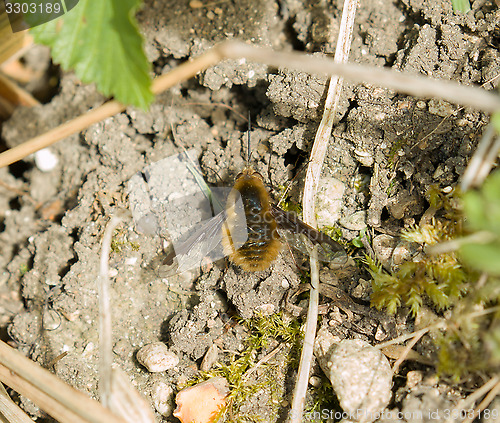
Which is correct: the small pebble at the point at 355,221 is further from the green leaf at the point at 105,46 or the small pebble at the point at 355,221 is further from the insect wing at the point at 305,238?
the green leaf at the point at 105,46

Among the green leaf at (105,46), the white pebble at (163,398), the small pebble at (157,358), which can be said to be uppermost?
the green leaf at (105,46)

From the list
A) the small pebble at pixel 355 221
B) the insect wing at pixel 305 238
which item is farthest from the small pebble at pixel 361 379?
the small pebble at pixel 355 221

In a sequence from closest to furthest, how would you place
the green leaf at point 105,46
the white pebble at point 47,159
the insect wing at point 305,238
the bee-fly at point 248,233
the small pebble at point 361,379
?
the green leaf at point 105,46, the small pebble at point 361,379, the insect wing at point 305,238, the bee-fly at point 248,233, the white pebble at point 47,159

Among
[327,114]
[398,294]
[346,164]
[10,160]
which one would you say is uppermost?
[10,160]

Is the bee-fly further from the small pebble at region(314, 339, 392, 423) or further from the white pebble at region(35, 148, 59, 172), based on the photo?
the white pebble at region(35, 148, 59, 172)

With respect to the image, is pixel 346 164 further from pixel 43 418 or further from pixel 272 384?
pixel 43 418

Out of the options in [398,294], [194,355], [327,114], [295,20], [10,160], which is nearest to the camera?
[398,294]

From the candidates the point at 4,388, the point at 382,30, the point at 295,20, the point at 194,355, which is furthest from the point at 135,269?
the point at 382,30
